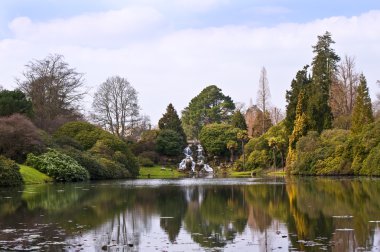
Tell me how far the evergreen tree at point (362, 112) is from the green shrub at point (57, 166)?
2837cm

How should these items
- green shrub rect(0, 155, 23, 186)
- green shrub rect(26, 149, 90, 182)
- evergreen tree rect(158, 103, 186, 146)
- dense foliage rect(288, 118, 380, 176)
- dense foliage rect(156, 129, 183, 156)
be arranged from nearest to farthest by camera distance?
green shrub rect(0, 155, 23, 186) → green shrub rect(26, 149, 90, 182) → dense foliage rect(288, 118, 380, 176) → dense foliage rect(156, 129, 183, 156) → evergreen tree rect(158, 103, 186, 146)

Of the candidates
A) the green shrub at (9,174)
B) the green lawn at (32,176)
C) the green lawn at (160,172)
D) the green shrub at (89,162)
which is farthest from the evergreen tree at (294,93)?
the green shrub at (9,174)

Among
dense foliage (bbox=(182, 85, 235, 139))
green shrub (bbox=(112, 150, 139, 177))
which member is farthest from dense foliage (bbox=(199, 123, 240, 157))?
green shrub (bbox=(112, 150, 139, 177))

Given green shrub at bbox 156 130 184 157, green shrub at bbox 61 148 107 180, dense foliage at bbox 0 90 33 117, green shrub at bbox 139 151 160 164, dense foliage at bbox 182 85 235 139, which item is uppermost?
dense foliage at bbox 182 85 235 139

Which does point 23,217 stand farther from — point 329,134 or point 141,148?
point 141,148

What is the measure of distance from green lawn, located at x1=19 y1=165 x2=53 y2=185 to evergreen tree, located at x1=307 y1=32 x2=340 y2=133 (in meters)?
32.6

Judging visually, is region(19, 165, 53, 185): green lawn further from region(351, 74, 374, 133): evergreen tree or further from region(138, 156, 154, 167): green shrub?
region(138, 156, 154, 167): green shrub

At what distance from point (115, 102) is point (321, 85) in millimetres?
29422

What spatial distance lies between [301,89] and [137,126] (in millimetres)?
28680

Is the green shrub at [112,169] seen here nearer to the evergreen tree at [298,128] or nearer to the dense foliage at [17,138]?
the dense foliage at [17,138]

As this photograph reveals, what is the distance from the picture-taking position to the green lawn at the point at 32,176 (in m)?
39.3

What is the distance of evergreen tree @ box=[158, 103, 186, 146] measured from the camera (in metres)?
87.6

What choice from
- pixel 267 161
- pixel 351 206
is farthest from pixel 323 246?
pixel 267 161

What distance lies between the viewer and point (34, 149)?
4509cm
